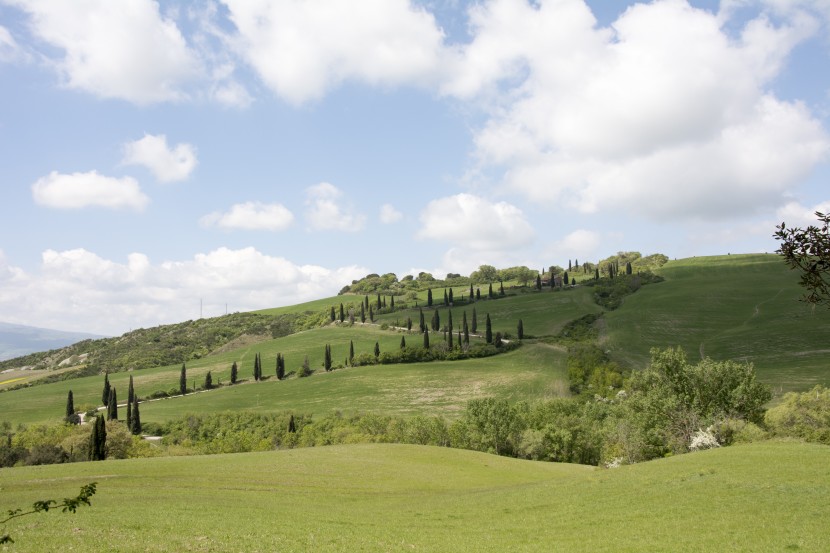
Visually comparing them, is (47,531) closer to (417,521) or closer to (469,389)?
(417,521)

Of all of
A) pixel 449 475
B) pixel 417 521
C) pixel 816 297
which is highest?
pixel 816 297

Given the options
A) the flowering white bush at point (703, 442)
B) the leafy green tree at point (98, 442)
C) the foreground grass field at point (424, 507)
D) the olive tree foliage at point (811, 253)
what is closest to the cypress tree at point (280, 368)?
the leafy green tree at point (98, 442)

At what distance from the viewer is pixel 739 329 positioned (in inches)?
6250

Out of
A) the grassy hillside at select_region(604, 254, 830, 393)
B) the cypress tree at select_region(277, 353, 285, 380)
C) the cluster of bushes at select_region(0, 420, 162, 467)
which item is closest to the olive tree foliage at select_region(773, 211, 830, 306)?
the cluster of bushes at select_region(0, 420, 162, 467)

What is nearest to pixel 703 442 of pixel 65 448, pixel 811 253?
pixel 811 253

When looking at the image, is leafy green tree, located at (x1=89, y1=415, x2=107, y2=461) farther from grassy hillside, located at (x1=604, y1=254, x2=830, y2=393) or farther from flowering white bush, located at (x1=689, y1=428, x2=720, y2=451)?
grassy hillside, located at (x1=604, y1=254, x2=830, y2=393)

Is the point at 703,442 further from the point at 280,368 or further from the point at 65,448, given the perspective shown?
the point at 280,368

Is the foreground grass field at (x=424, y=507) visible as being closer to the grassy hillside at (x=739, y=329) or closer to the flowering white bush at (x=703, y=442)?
the flowering white bush at (x=703, y=442)

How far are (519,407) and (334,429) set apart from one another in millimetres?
35705

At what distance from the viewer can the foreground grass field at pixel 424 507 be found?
78.6ft

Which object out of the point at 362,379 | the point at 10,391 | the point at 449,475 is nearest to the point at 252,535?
the point at 449,475

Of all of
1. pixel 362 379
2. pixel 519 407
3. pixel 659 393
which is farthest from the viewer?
pixel 362 379

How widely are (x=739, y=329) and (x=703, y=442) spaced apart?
4656 inches

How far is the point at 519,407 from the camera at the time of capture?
335 feet
